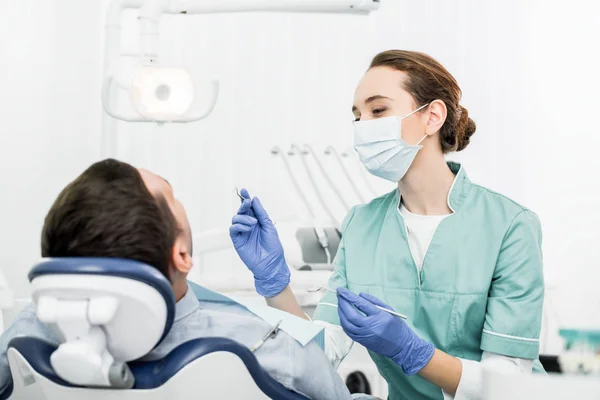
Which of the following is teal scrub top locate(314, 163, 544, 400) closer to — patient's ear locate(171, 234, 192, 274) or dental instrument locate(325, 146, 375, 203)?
patient's ear locate(171, 234, 192, 274)

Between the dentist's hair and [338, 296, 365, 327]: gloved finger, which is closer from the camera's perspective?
[338, 296, 365, 327]: gloved finger

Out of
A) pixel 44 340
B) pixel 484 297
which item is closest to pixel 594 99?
pixel 484 297

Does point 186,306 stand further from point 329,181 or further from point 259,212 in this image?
point 329,181

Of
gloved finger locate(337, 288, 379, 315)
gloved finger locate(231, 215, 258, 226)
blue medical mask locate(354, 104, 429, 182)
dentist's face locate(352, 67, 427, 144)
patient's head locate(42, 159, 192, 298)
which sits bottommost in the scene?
gloved finger locate(337, 288, 379, 315)

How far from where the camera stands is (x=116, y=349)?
1054 millimetres

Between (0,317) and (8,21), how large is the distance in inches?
53.7

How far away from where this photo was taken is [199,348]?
1.07m

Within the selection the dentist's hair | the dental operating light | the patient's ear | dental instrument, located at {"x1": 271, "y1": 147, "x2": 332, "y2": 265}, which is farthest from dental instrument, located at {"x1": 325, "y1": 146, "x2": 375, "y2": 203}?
the patient's ear

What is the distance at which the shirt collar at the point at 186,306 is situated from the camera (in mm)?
1199

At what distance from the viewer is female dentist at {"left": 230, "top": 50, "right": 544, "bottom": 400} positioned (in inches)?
64.1

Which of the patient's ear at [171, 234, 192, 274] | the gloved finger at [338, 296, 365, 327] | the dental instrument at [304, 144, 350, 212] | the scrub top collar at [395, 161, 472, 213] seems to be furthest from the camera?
the dental instrument at [304, 144, 350, 212]

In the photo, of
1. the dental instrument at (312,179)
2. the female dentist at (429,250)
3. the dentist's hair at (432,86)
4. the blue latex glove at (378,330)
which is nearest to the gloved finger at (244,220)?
the female dentist at (429,250)

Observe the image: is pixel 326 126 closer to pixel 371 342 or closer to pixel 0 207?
pixel 0 207

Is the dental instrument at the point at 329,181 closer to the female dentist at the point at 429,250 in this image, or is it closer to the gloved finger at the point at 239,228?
the female dentist at the point at 429,250
